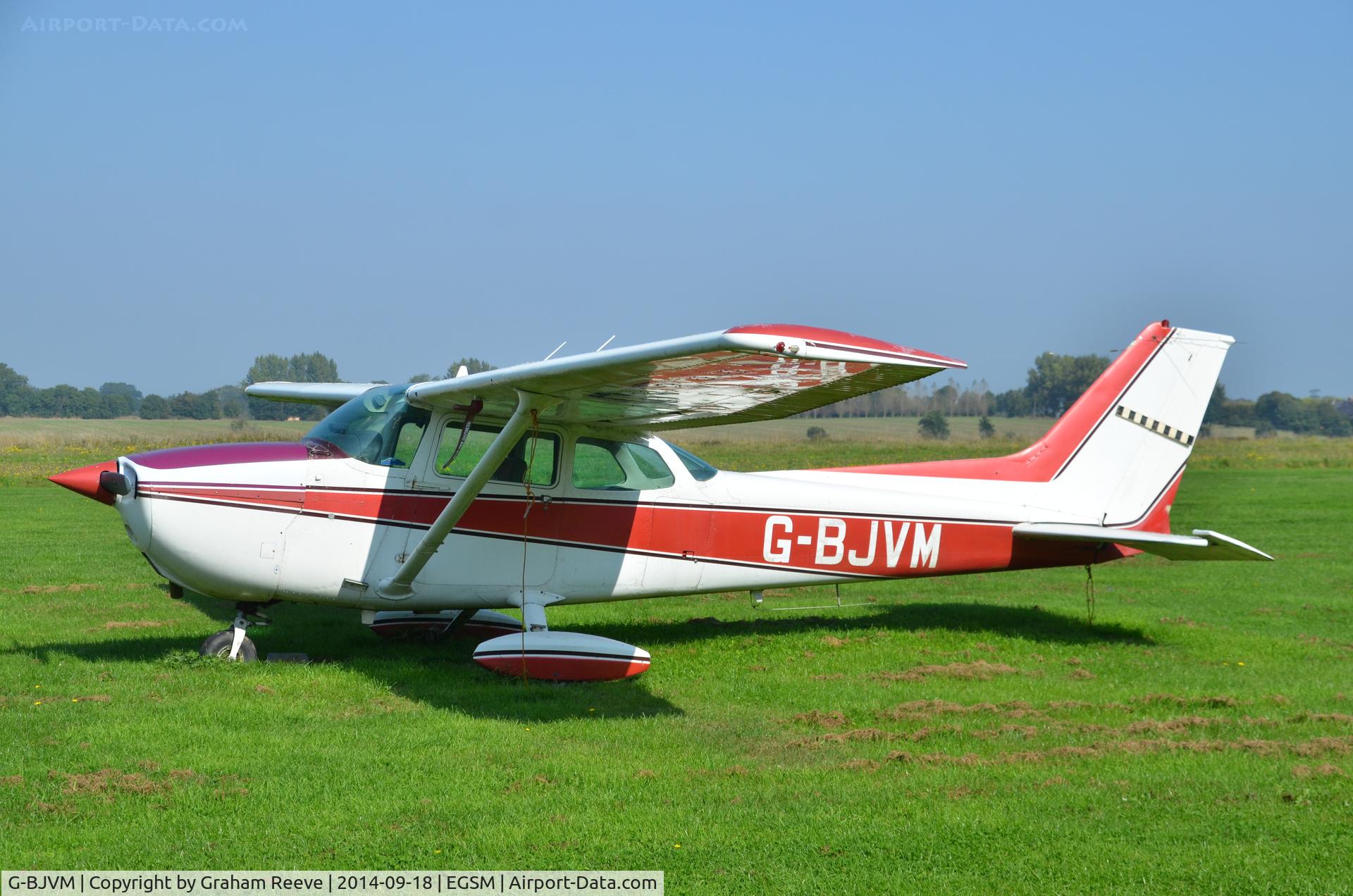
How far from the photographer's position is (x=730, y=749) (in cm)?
660

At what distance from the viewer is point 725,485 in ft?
32.2

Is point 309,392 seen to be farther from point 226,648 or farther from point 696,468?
point 696,468

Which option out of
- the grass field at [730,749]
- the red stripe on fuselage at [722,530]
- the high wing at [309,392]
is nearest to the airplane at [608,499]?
the red stripe on fuselage at [722,530]

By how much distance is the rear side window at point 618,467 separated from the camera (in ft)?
30.2

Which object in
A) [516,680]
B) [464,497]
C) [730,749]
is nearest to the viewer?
[730,749]


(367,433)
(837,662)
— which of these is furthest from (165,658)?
(837,662)

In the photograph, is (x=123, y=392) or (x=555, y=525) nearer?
(x=555, y=525)

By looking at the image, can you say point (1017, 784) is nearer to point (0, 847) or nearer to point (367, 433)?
point (0, 847)

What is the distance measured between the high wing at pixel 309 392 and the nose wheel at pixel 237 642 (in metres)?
3.54

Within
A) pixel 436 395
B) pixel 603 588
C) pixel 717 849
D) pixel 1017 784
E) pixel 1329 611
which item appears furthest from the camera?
pixel 1329 611

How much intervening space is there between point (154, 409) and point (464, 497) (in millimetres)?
57594

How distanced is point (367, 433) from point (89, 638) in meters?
3.35

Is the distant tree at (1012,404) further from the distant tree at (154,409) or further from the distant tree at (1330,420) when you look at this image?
the distant tree at (154,409)

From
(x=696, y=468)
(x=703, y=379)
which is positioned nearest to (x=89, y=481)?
(x=703, y=379)
